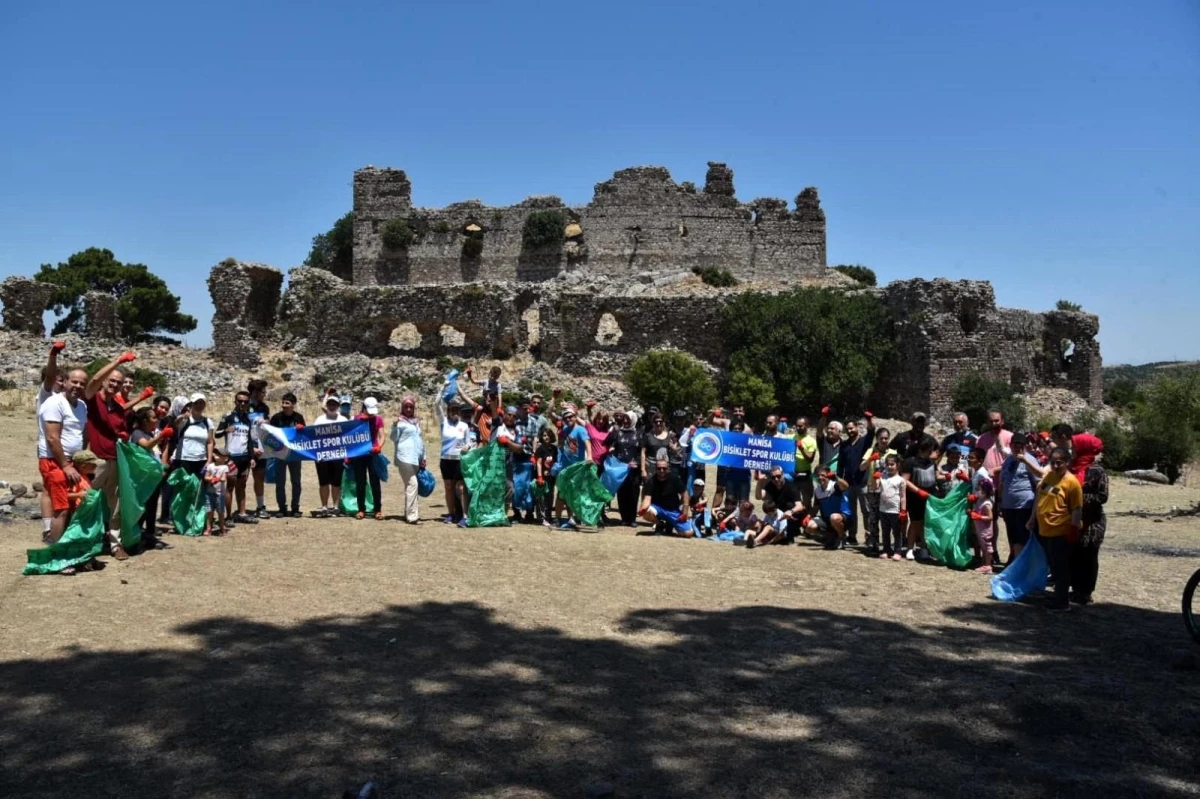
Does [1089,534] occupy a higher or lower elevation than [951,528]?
higher

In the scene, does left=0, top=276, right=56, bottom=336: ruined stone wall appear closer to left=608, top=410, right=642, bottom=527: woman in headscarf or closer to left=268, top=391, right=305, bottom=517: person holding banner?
left=268, top=391, right=305, bottom=517: person holding banner

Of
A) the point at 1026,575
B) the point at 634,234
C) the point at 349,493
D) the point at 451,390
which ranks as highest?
the point at 634,234

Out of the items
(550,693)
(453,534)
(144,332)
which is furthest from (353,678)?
(144,332)

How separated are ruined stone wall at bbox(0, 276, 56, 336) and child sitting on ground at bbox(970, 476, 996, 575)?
31084mm

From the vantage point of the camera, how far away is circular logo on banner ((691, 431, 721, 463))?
41.3ft

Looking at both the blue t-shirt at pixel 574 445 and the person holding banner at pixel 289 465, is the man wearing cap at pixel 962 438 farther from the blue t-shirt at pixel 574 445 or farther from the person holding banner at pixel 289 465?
the person holding banner at pixel 289 465

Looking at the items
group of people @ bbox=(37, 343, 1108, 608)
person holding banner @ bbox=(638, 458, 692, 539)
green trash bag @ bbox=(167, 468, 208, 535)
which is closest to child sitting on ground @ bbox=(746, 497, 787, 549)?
group of people @ bbox=(37, 343, 1108, 608)

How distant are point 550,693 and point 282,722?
1.52 m

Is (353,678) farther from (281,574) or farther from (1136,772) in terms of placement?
(1136,772)

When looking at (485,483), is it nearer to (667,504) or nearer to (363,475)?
(363,475)

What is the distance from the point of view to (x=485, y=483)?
39.4 feet

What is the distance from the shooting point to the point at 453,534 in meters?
11.3

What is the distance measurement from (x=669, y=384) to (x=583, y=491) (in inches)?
532

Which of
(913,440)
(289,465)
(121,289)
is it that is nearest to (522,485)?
(289,465)
